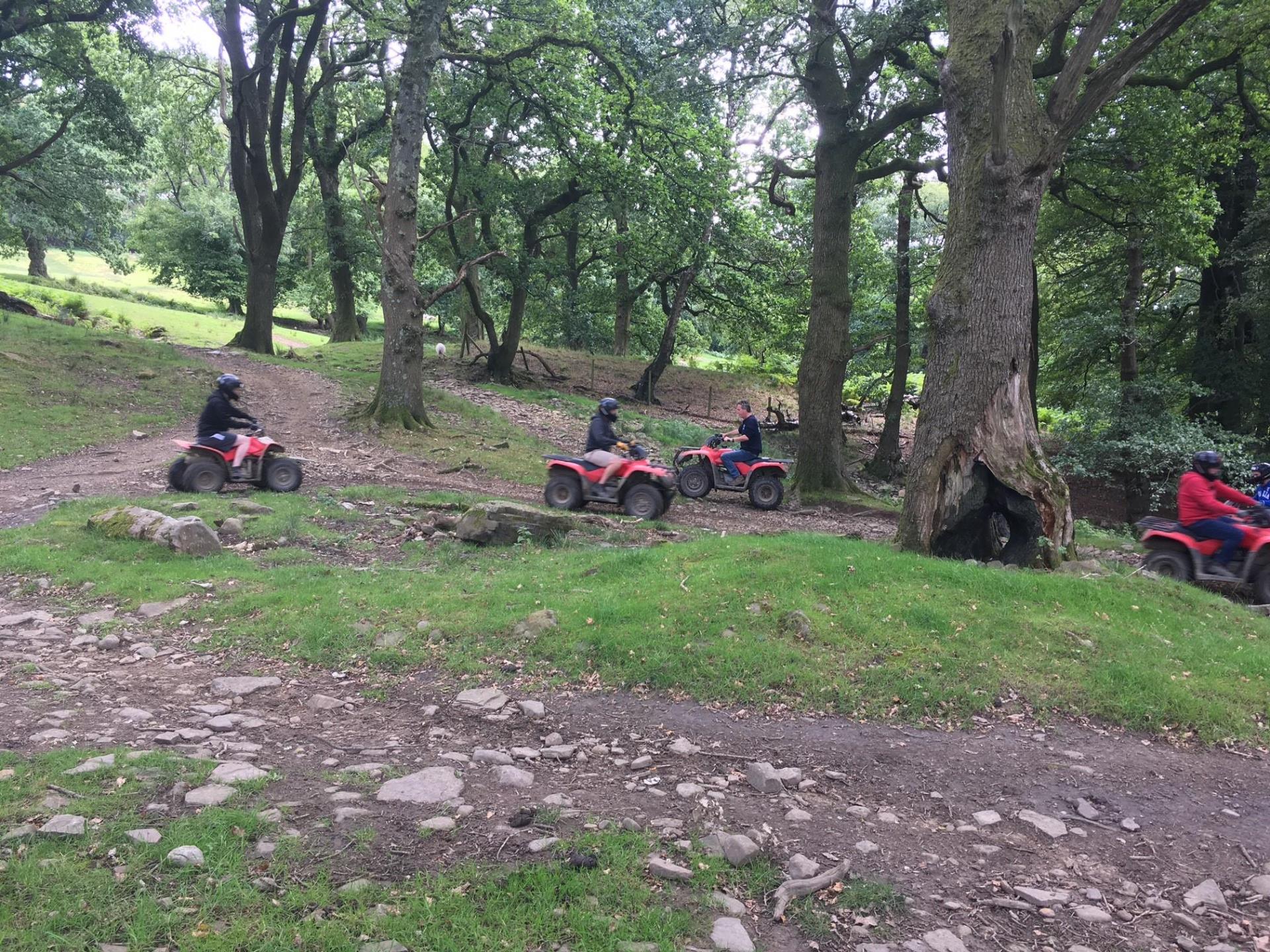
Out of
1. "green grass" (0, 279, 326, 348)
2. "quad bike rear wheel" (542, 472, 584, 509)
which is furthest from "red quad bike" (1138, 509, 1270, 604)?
"green grass" (0, 279, 326, 348)

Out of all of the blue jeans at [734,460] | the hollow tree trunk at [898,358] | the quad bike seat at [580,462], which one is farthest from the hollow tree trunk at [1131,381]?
the quad bike seat at [580,462]

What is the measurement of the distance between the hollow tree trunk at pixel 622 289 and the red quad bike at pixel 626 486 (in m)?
11.5

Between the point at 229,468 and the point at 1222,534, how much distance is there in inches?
482

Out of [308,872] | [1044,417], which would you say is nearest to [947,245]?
[308,872]

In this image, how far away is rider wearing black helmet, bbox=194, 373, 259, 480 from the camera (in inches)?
411

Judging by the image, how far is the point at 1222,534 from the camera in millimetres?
8445

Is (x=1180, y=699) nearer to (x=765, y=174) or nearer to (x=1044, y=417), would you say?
(x=765, y=174)

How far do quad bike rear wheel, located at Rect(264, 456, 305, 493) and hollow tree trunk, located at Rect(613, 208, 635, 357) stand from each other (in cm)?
1245

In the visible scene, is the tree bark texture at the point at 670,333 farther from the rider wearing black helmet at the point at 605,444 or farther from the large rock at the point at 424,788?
the large rock at the point at 424,788

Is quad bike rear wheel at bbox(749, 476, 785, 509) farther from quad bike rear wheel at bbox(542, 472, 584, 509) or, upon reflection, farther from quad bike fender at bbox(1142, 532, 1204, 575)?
quad bike fender at bbox(1142, 532, 1204, 575)

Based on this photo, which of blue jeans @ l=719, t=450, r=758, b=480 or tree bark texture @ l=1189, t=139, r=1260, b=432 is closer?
blue jeans @ l=719, t=450, r=758, b=480

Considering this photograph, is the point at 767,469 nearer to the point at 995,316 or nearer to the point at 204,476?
the point at 995,316

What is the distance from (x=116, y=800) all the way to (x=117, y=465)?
10.2m

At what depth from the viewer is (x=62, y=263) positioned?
52750 millimetres
